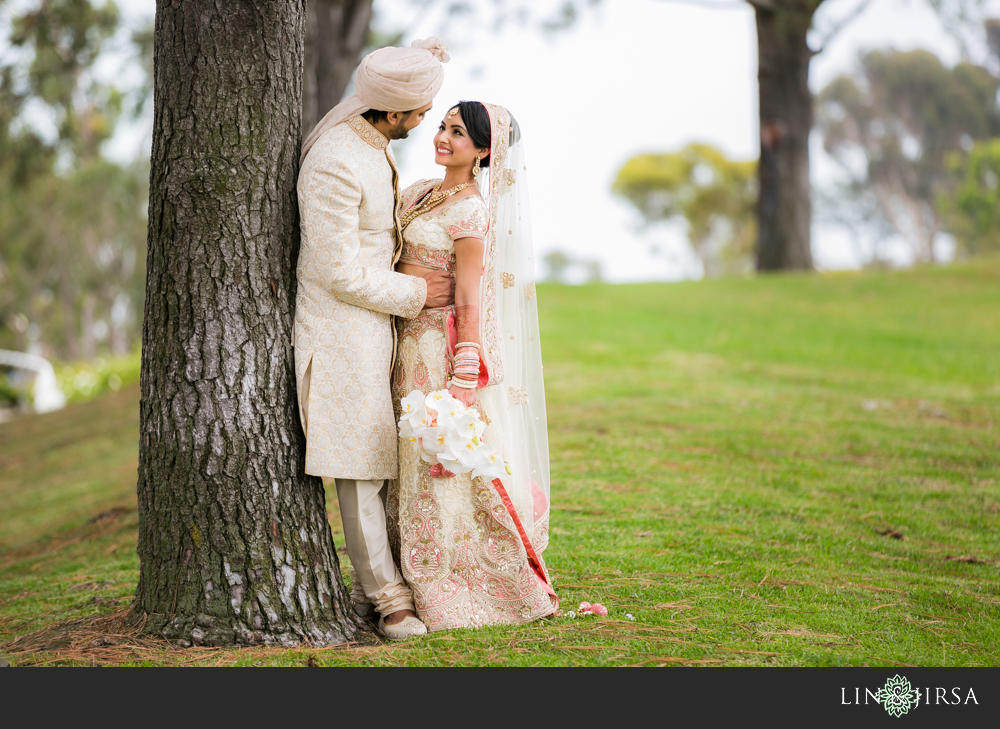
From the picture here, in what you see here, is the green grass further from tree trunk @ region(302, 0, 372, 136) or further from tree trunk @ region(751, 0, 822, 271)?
tree trunk @ region(302, 0, 372, 136)

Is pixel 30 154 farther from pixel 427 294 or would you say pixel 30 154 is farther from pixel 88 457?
pixel 427 294

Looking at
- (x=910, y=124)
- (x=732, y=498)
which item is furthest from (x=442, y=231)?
(x=910, y=124)

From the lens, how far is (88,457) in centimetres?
945

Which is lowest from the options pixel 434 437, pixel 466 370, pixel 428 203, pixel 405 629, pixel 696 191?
pixel 405 629

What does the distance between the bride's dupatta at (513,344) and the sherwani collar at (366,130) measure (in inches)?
16.6

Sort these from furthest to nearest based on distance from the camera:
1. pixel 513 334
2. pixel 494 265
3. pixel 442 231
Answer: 1. pixel 513 334
2. pixel 494 265
3. pixel 442 231

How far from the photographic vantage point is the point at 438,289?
337 cm

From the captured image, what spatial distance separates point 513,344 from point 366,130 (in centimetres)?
99

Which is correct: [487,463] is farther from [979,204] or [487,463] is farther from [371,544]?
[979,204]

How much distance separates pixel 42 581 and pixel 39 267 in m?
23.7

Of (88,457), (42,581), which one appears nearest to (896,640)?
(42,581)

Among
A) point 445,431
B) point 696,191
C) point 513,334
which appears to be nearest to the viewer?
point 445,431

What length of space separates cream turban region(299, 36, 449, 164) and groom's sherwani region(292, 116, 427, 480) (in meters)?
0.06

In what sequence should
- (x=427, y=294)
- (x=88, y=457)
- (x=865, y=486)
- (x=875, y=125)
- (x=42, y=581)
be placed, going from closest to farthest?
(x=427, y=294) < (x=42, y=581) < (x=865, y=486) < (x=88, y=457) < (x=875, y=125)
